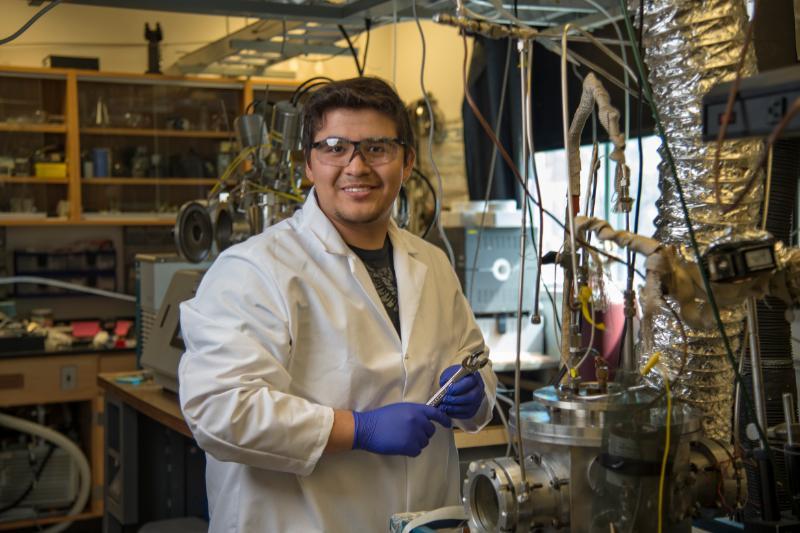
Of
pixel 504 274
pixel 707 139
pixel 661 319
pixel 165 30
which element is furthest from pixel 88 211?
pixel 707 139

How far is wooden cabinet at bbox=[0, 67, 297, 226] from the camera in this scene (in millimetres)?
4871

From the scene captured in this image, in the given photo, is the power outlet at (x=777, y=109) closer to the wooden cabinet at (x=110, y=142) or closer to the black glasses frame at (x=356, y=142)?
the black glasses frame at (x=356, y=142)

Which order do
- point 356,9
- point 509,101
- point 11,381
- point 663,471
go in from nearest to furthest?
point 663,471
point 356,9
point 11,381
point 509,101

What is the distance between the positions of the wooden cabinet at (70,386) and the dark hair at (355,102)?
2.89 m

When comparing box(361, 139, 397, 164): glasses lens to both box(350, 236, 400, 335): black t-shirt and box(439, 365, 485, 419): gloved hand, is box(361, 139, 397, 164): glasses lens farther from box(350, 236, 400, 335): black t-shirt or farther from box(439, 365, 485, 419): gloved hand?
box(439, 365, 485, 419): gloved hand

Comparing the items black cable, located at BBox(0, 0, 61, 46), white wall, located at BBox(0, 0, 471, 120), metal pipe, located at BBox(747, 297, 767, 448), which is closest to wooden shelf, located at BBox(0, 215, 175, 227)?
white wall, located at BBox(0, 0, 471, 120)

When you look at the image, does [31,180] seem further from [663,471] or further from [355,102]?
[663,471]

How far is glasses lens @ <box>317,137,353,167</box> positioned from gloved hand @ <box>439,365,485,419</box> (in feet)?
1.43

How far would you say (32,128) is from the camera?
486cm

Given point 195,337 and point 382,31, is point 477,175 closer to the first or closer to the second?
point 382,31

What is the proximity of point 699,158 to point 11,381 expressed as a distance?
3599 mm

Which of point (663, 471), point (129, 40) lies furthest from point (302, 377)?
point (129, 40)

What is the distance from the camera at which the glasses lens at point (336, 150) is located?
1695 mm

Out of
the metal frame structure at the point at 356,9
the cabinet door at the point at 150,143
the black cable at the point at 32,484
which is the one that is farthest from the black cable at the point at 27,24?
the cabinet door at the point at 150,143
